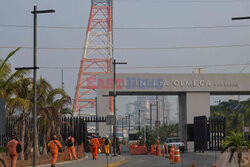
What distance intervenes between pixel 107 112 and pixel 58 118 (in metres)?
21.9

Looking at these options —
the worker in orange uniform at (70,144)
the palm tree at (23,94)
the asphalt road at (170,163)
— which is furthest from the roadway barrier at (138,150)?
the palm tree at (23,94)

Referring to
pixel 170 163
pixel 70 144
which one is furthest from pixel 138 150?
pixel 70 144

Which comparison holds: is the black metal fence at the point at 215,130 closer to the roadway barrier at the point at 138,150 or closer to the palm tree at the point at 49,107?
the roadway barrier at the point at 138,150

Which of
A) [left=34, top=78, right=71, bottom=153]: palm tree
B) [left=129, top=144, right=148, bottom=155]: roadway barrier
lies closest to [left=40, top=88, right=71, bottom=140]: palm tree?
[left=34, top=78, right=71, bottom=153]: palm tree

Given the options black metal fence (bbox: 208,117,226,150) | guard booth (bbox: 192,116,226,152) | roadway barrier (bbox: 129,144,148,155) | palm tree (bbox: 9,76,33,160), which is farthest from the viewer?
roadway barrier (bbox: 129,144,148,155)

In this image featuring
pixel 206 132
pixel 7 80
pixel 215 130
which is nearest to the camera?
pixel 7 80

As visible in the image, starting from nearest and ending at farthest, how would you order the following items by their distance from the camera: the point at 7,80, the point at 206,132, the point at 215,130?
the point at 7,80
the point at 206,132
the point at 215,130

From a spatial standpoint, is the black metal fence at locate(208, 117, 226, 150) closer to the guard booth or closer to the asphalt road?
the guard booth

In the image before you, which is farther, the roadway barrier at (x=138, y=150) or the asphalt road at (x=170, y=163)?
the roadway barrier at (x=138, y=150)

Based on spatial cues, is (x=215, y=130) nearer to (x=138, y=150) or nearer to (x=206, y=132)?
(x=206, y=132)

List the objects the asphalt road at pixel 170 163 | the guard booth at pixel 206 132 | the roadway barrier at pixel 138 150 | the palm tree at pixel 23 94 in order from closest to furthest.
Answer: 1. the asphalt road at pixel 170 163
2. the palm tree at pixel 23 94
3. the guard booth at pixel 206 132
4. the roadway barrier at pixel 138 150

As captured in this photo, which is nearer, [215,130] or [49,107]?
[49,107]

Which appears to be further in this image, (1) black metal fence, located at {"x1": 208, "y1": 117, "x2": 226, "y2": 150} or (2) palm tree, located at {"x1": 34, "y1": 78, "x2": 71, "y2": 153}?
(1) black metal fence, located at {"x1": 208, "y1": 117, "x2": 226, "y2": 150}

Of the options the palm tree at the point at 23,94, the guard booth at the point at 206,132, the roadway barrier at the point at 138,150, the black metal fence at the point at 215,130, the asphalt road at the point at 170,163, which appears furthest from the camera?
the roadway barrier at the point at 138,150
